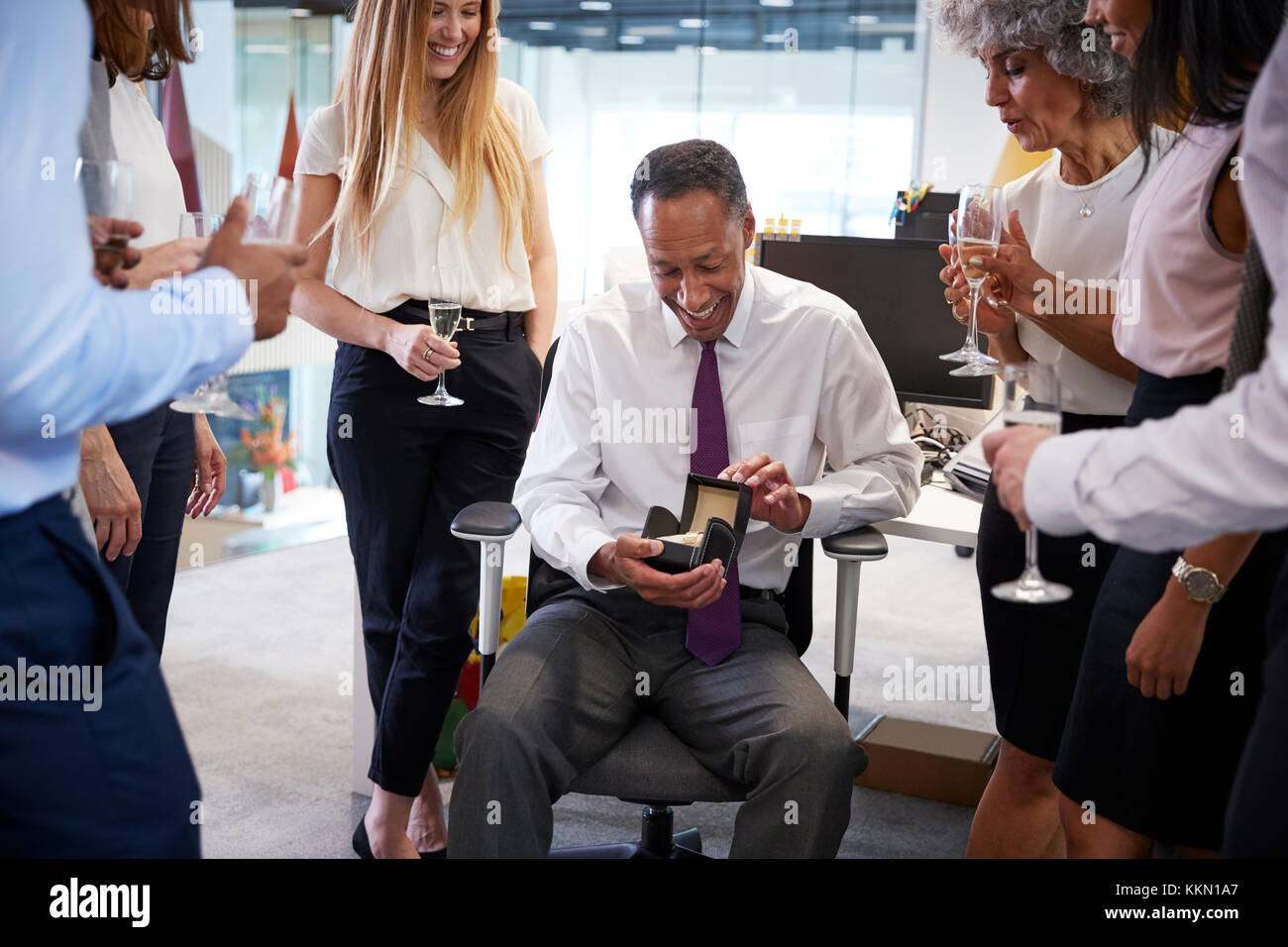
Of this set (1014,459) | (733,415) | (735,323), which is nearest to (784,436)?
(733,415)

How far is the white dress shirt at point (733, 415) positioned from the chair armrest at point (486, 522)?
5cm

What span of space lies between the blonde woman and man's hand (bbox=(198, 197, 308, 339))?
104cm

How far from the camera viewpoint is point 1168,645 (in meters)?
1.46

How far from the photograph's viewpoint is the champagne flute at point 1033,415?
126 cm

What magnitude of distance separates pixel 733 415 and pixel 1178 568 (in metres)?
0.91

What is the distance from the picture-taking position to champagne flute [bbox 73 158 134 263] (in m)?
1.18

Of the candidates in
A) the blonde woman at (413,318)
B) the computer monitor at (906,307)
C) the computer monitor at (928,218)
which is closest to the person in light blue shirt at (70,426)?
the blonde woman at (413,318)

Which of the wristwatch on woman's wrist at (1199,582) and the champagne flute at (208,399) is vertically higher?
the champagne flute at (208,399)

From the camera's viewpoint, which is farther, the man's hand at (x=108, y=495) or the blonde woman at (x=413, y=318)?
the blonde woman at (x=413, y=318)

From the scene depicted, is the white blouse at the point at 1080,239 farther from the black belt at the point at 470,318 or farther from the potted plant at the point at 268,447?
the potted plant at the point at 268,447

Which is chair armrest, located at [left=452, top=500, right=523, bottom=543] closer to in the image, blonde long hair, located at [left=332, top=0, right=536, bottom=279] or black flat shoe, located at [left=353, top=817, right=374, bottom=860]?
blonde long hair, located at [left=332, top=0, right=536, bottom=279]

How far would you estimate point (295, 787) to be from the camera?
302 centimetres

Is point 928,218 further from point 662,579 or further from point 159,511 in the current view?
point 159,511

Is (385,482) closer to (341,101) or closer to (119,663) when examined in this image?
(341,101)
